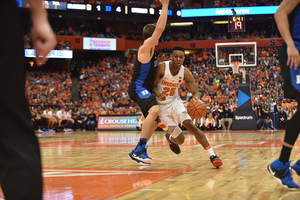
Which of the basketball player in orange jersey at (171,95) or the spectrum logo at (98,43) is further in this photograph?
the spectrum logo at (98,43)

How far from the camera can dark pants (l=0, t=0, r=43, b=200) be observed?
1.36 m

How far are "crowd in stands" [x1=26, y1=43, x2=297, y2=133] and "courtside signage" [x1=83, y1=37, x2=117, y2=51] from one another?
1111mm

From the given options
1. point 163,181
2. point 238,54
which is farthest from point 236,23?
point 163,181

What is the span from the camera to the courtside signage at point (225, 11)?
33188 millimetres

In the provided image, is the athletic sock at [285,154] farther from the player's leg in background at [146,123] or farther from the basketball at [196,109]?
the player's leg in background at [146,123]

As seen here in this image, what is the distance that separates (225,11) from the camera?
33.8 meters

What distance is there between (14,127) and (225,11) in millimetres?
34737

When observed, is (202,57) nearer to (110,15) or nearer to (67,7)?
(110,15)

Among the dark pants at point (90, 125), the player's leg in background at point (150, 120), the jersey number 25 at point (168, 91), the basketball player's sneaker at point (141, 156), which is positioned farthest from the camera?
the dark pants at point (90, 125)

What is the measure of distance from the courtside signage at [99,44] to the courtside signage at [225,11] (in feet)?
26.5

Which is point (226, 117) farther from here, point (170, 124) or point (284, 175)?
point (284, 175)

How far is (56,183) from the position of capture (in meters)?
3.39

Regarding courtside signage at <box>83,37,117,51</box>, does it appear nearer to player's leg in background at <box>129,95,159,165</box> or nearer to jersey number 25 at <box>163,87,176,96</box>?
jersey number 25 at <box>163,87,176,96</box>

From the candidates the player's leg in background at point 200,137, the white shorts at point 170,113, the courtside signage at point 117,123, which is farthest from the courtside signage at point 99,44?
the player's leg in background at point 200,137
